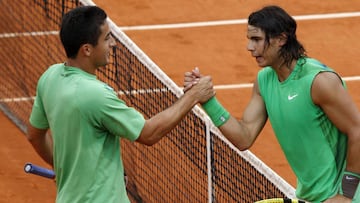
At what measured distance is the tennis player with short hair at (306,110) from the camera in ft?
22.5

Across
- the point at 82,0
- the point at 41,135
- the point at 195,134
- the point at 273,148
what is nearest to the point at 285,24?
the point at 41,135

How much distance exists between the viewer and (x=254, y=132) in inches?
292

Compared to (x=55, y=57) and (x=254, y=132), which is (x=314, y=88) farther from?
(x=55, y=57)

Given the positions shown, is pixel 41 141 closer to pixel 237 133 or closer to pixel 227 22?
pixel 237 133

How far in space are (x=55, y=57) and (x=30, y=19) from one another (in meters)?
1.06

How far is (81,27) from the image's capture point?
6.64 m

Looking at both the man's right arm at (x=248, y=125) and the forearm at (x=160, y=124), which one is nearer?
the forearm at (x=160, y=124)

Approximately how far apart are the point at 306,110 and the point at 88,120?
4.33 feet

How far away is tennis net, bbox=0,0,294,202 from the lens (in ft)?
29.4

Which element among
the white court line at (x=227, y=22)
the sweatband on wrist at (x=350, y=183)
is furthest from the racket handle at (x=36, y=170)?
the white court line at (x=227, y=22)

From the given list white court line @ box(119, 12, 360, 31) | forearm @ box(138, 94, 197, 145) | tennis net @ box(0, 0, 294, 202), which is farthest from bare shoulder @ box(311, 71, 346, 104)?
white court line @ box(119, 12, 360, 31)

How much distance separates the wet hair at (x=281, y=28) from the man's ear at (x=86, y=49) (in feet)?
3.63

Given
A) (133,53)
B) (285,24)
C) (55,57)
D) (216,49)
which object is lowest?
(216,49)

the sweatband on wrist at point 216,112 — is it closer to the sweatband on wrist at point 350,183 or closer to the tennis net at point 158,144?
the sweatband on wrist at point 350,183
